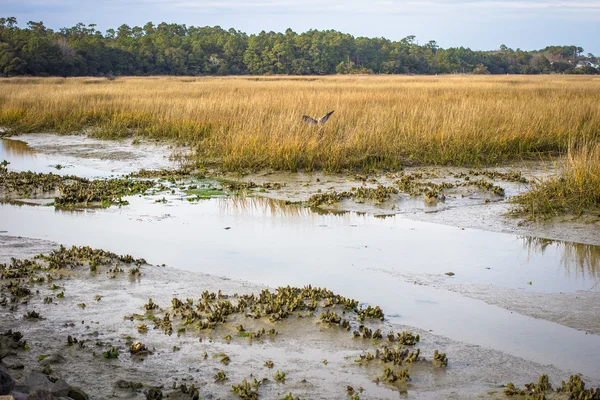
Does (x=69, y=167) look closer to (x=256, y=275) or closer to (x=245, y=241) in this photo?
(x=245, y=241)

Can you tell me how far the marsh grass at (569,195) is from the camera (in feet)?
28.8

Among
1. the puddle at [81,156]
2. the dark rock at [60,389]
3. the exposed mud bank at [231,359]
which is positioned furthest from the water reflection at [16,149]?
the dark rock at [60,389]

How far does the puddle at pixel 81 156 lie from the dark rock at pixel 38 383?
9.66 m

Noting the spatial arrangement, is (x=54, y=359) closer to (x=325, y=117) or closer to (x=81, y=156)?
(x=325, y=117)

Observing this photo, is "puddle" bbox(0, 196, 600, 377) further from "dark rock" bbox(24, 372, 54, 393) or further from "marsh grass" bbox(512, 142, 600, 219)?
"dark rock" bbox(24, 372, 54, 393)

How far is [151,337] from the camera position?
15.6 ft

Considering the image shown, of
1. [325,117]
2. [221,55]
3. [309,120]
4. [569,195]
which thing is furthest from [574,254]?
[221,55]

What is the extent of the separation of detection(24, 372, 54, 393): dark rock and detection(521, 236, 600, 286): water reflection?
5218 millimetres

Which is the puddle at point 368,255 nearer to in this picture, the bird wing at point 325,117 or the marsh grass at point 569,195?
the marsh grass at point 569,195

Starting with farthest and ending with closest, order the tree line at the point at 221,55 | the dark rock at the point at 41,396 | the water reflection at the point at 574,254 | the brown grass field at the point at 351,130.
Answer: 1. the tree line at the point at 221,55
2. the brown grass field at the point at 351,130
3. the water reflection at the point at 574,254
4. the dark rock at the point at 41,396

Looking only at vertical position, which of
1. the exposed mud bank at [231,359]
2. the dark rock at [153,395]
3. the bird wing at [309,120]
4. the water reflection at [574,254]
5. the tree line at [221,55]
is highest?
the tree line at [221,55]

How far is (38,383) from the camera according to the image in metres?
3.39

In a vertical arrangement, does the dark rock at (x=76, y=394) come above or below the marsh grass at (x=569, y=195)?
below

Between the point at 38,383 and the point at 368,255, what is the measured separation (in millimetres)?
4330
